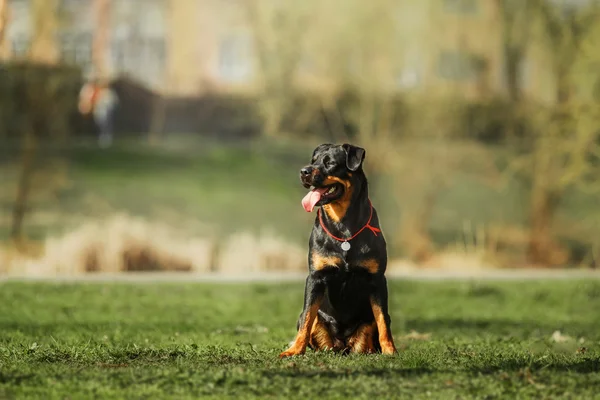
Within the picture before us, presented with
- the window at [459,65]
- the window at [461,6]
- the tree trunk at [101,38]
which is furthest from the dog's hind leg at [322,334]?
the window at [461,6]

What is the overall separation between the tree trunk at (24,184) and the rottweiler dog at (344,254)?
43.0ft

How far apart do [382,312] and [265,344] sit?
1.81 meters

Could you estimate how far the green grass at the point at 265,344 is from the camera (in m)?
6.22

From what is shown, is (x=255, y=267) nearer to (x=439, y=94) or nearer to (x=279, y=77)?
(x=279, y=77)

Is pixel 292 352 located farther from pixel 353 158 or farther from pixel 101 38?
pixel 101 38

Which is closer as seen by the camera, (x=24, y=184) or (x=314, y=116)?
(x=24, y=184)

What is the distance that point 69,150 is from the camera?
20312 mm

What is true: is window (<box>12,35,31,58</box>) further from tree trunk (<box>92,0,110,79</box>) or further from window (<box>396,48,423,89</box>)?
window (<box>396,48,423,89</box>)

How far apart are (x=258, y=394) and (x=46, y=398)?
4.01ft

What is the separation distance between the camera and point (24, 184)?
65.1 feet

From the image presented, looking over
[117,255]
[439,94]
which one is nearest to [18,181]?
[117,255]

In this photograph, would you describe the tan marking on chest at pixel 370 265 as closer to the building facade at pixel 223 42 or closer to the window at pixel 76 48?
the building facade at pixel 223 42

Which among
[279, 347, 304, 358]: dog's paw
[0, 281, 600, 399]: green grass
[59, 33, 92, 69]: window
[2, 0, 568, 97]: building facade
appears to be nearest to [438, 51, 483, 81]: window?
[2, 0, 568, 97]: building facade

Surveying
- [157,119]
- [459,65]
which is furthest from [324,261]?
[459,65]
